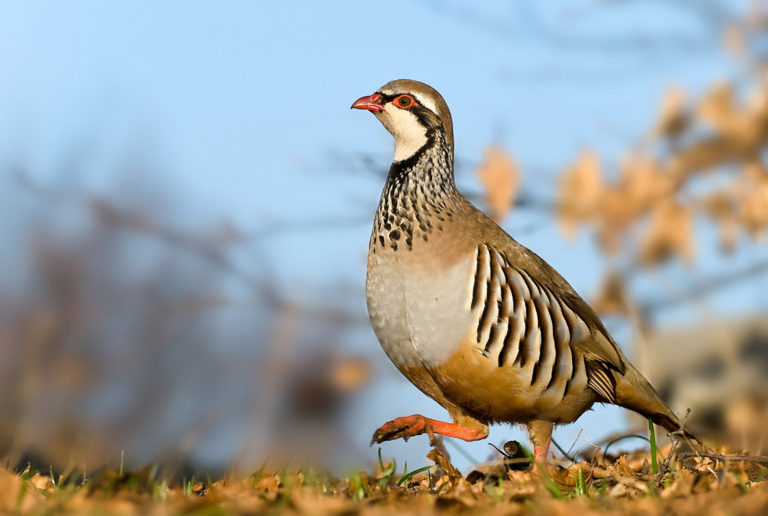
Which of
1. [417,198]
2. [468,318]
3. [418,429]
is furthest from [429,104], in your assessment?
[418,429]

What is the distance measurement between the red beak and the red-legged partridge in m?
0.16

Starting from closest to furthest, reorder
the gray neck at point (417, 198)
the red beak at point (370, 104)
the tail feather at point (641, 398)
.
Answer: the gray neck at point (417, 198)
the tail feather at point (641, 398)
the red beak at point (370, 104)

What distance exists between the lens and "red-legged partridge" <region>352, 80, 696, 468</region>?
4.12 metres

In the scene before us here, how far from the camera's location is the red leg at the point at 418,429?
4.10 meters

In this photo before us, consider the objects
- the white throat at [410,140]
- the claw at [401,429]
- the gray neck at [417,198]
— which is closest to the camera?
the claw at [401,429]

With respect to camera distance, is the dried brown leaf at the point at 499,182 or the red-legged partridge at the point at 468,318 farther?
the dried brown leaf at the point at 499,182

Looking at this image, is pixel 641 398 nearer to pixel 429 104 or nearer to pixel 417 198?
pixel 417 198

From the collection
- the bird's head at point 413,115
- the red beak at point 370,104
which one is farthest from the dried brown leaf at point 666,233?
the red beak at point 370,104

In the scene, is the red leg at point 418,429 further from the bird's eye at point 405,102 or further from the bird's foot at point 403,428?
the bird's eye at point 405,102

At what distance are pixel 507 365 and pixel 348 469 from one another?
97 centimetres

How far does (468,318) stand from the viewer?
412 cm

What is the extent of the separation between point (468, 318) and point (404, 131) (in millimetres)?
1190

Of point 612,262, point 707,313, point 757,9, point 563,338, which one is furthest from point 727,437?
point 757,9

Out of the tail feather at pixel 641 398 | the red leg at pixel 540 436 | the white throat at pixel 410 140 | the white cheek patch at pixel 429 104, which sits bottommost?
the red leg at pixel 540 436
